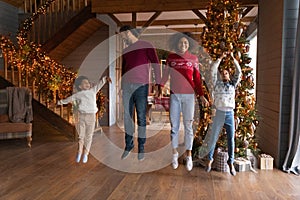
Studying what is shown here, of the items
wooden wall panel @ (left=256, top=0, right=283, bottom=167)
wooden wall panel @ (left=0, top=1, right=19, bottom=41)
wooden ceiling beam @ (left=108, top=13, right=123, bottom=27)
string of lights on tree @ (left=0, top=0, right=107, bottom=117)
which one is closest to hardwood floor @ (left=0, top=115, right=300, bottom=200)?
wooden wall panel @ (left=256, top=0, right=283, bottom=167)

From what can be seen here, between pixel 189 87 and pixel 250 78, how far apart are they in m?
0.89

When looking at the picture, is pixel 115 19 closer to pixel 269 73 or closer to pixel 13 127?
pixel 13 127

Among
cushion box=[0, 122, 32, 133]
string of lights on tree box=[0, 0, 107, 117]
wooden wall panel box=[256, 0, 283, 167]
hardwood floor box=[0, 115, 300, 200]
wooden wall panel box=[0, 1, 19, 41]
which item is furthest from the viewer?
wooden wall panel box=[0, 1, 19, 41]

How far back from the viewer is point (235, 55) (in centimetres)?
364

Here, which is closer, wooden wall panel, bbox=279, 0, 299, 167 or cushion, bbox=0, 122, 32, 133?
wooden wall panel, bbox=279, 0, 299, 167

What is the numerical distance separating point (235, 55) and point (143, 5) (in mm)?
2976

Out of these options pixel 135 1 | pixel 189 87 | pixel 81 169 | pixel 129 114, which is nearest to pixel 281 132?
pixel 189 87

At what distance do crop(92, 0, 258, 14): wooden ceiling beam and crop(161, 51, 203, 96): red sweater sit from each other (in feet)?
9.33

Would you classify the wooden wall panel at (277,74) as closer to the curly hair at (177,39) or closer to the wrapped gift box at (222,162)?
the wrapped gift box at (222,162)

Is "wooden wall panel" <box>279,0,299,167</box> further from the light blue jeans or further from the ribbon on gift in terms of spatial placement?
the light blue jeans

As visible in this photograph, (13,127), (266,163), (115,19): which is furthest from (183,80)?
(115,19)

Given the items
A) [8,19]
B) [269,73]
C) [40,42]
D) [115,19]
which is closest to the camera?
[269,73]

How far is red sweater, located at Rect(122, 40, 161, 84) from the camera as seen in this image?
3420 mm

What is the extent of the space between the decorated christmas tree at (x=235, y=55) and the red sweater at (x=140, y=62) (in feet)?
2.44
